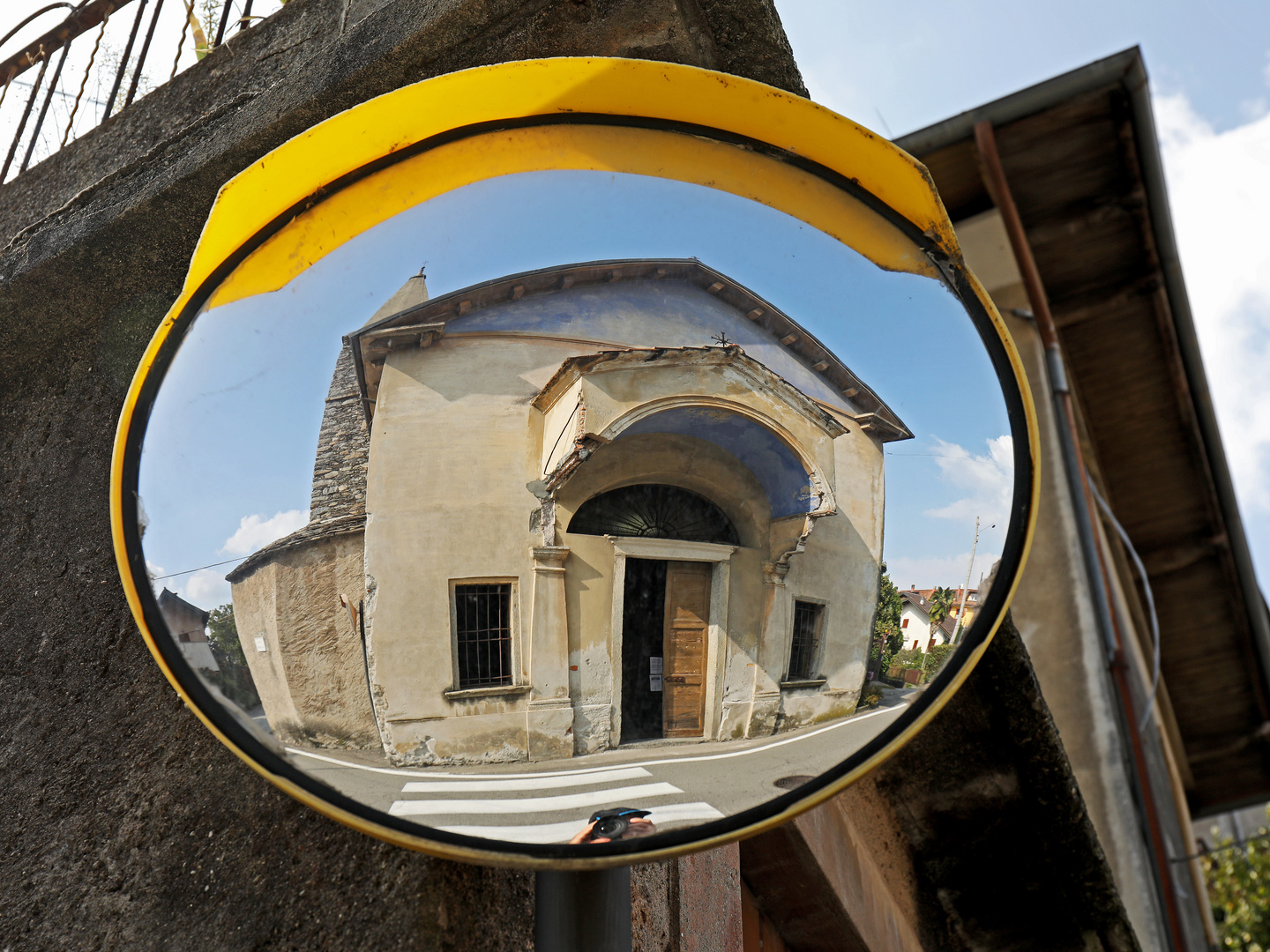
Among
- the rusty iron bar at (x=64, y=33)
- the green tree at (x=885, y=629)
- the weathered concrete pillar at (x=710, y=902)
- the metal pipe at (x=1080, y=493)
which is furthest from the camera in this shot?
the metal pipe at (x=1080, y=493)

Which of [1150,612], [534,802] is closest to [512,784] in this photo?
[534,802]

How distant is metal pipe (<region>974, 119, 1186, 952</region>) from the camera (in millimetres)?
3689

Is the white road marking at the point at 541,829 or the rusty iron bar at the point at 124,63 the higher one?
the rusty iron bar at the point at 124,63

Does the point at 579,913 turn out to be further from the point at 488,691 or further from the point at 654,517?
the point at 654,517

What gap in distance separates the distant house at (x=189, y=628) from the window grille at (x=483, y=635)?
0.79 ft

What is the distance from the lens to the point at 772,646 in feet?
2.40

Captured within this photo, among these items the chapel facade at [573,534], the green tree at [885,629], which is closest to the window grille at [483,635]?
the chapel facade at [573,534]

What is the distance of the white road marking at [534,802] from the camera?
2.17 feet

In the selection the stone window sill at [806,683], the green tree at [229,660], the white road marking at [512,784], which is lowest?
the white road marking at [512,784]

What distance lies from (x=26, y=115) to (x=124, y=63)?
0.51 metres

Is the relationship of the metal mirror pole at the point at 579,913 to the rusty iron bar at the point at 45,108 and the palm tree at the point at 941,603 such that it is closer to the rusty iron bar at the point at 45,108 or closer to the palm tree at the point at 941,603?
the palm tree at the point at 941,603

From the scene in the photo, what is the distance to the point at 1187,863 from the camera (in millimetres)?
5164

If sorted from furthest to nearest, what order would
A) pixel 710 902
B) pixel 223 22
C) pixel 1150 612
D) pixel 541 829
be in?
1. pixel 1150 612
2. pixel 223 22
3. pixel 710 902
4. pixel 541 829

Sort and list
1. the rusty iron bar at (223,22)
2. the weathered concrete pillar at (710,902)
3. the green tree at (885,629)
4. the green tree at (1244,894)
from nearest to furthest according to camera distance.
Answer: the green tree at (885,629), the weathered concrete pillar at (710,902), the rusty iron bar at (223,22), the green tree at (1244,894)
